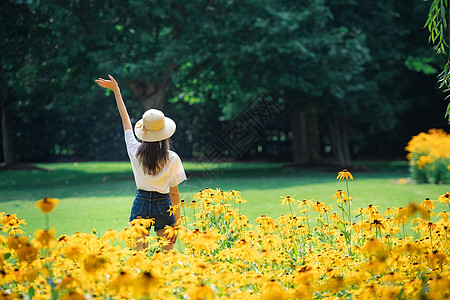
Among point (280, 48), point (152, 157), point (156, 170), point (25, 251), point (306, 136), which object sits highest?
point (280, 48)

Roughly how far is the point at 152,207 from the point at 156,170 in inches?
12.5

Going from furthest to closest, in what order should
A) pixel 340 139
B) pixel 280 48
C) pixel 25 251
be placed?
pixel 340 139 < pixel 280 48 < pixel 25 251

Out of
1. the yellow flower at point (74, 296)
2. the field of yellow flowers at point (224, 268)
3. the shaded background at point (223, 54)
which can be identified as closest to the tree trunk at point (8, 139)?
the shaded background at point (223, 54)

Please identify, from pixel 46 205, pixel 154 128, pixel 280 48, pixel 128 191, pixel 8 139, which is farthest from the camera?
pixel 8 139

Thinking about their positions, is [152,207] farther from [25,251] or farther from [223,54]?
[223,54]

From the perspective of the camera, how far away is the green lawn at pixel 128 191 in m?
7.95

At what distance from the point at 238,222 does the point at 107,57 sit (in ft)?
34.4

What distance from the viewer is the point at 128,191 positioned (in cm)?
1145

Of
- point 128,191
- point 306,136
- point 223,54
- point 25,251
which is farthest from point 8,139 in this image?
point 25,251

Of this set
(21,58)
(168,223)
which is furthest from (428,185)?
(21,58)

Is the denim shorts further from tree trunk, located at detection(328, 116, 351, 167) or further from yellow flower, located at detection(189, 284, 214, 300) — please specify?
tree trunk, located at detection(328, 116, 351, 167)

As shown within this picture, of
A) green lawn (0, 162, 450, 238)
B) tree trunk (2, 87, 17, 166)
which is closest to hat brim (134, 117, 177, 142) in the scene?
green lawn (0, 162, 450, 238)

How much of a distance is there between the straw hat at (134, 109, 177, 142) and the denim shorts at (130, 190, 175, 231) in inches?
17.9

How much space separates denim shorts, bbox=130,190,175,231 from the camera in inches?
162
